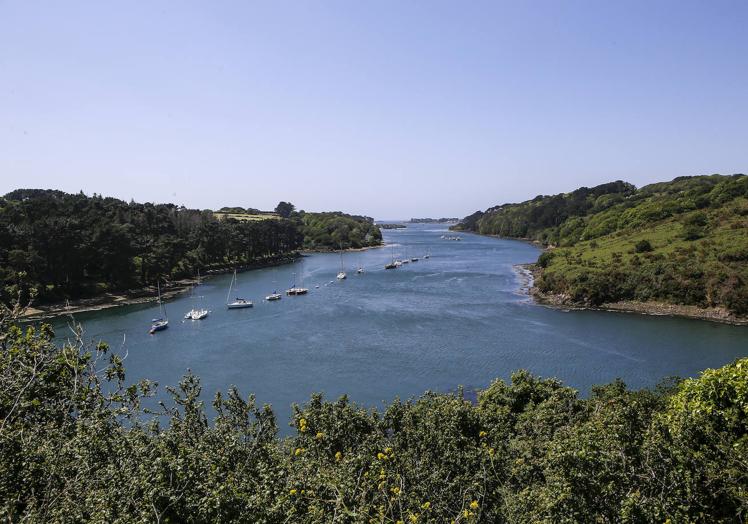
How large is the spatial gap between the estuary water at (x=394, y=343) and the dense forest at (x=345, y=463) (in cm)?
1467

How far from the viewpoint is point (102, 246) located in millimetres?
72438

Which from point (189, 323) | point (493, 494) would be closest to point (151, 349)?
point (189, 323)

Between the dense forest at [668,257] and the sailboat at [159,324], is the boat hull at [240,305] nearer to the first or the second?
the sailboat at [159,324]

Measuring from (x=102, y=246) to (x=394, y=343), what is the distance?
50.1 m

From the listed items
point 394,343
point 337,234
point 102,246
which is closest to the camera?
point 394,343

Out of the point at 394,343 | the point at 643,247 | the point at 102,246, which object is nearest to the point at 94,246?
the point at 102,246

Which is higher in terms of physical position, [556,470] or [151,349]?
[556,470]

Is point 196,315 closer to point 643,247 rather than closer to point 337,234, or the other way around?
point 643,247

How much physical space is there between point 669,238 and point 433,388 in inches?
2367

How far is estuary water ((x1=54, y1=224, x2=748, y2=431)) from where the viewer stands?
38219mm

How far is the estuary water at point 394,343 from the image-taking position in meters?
38.2

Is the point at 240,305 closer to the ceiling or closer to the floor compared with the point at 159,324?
closer to the ceiling

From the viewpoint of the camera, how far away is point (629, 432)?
12.2 meters

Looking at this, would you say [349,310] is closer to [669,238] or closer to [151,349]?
[151,349]
